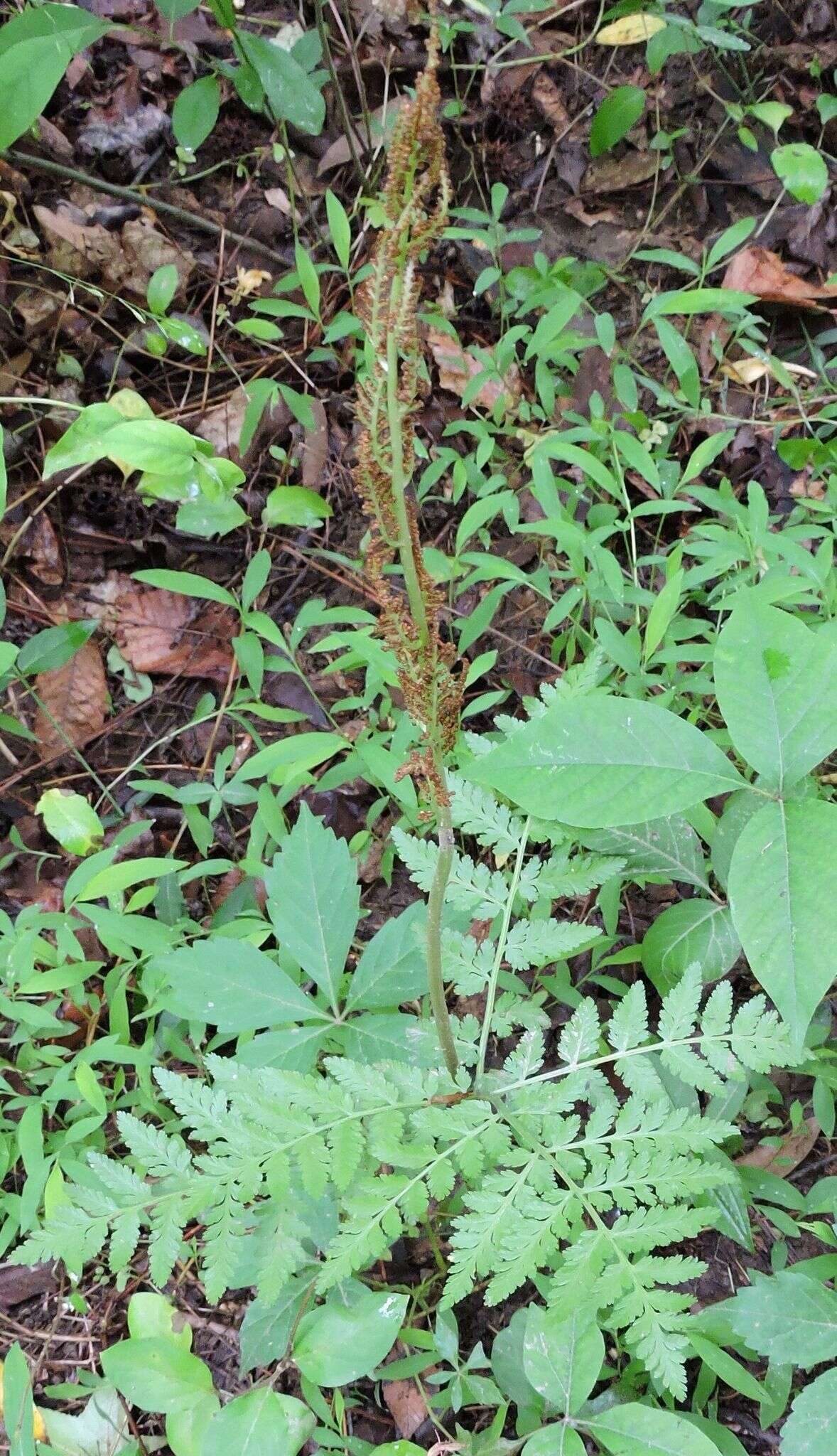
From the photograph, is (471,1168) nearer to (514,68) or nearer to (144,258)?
(144,258)

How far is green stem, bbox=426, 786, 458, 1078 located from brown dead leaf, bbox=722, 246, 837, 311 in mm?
2608

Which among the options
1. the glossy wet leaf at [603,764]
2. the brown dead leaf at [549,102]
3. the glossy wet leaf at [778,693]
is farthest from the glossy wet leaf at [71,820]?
the brown dead leaf at [549,102]

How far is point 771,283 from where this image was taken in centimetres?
306

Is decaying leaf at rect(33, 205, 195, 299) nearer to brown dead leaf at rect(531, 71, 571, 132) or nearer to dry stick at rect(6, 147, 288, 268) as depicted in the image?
dry stick at rect(6, 147, 288, 268)

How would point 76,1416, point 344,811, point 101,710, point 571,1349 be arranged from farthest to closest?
point 101,710
point 344,811
point 76,1416
point 571,1349

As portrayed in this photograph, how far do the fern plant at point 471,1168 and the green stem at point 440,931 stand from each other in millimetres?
58

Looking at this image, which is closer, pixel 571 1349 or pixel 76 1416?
pixel 571 1349

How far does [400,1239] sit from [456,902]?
90 centimetres

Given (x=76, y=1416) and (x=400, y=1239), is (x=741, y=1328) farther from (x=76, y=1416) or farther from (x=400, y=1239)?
(x=76, y=1416)

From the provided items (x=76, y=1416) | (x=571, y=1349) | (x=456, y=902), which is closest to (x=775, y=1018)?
(x=456, y=902)

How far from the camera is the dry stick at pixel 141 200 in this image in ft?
8.70

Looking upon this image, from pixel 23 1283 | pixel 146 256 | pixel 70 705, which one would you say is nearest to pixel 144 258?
pixel 146 256

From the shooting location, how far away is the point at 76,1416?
2008 millimetres

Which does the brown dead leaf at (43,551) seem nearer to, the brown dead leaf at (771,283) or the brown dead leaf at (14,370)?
the brown dead leaf at (14,370)
